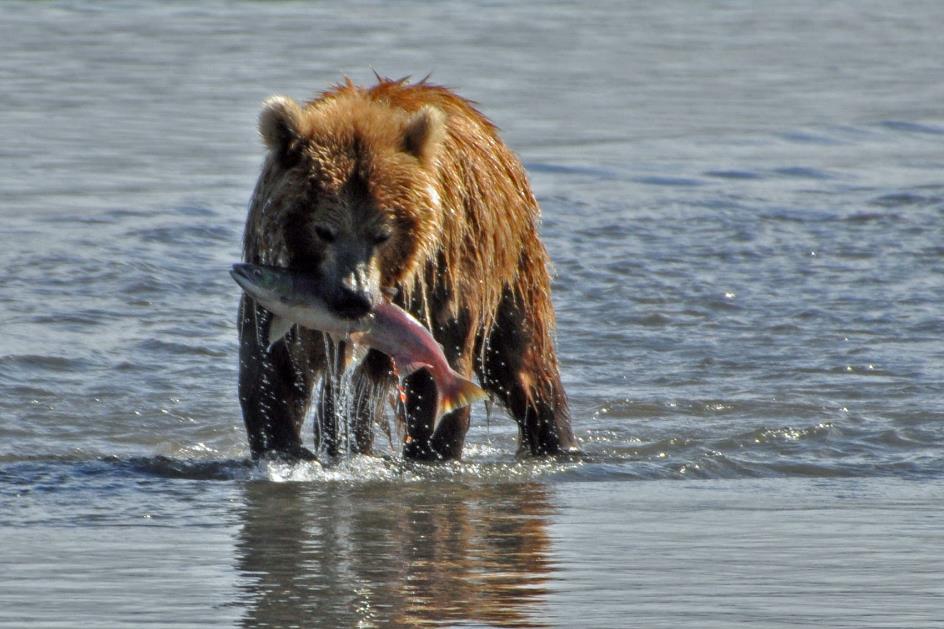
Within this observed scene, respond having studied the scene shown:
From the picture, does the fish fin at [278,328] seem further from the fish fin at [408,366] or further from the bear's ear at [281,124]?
the bear's ear at [281,124]

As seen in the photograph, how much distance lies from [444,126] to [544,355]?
1.28 m

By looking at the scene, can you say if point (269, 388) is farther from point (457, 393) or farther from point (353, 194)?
point (353, 194)

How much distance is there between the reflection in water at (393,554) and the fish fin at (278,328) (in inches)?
20.0

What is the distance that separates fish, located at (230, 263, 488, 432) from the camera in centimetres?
623

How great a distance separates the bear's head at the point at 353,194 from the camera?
A: 6.28 metres

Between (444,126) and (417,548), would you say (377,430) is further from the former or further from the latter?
(417,548)

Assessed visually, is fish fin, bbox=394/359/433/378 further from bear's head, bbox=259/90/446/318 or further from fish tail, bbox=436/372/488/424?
bear's head, bbox=259/90/446/318

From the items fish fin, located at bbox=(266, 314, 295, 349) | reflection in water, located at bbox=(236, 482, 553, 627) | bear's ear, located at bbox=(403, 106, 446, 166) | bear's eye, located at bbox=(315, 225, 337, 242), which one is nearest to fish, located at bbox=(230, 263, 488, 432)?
fish fin, located at bbox=(266, 314, 295, 349)

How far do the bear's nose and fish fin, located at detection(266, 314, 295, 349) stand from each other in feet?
0.77

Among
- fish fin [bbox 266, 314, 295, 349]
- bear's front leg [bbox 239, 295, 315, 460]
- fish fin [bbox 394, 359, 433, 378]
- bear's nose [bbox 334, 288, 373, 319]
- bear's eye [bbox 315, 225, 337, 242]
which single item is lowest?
bear's front leg [bbox 239, 295, 315, 460]

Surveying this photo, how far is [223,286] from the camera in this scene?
10914mm

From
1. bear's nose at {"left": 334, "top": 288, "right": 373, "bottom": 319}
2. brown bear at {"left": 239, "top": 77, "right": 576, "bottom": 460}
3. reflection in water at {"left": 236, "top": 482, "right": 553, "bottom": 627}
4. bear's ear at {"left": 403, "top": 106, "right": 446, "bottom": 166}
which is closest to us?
reflection in water at {"left": 236, "top": 482, "right": 553, "bottom": 627}

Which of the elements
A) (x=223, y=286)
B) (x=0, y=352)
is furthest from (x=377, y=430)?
(x=223, y=286)

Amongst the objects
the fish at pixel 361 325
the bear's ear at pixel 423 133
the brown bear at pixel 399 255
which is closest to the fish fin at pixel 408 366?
the fish at pixel 361 325
